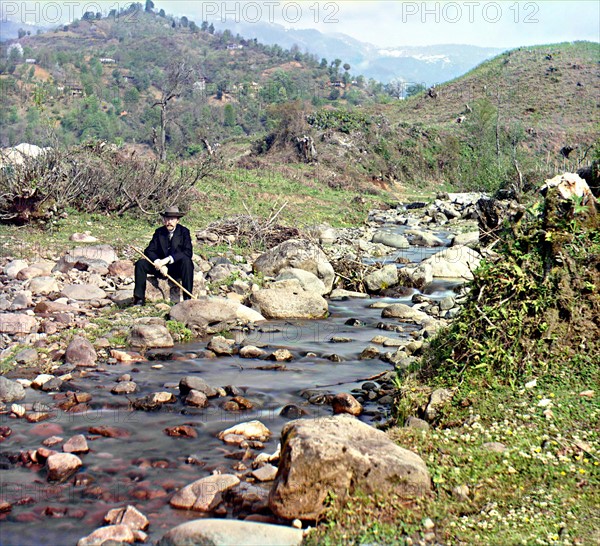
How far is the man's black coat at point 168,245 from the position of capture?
31.2 ft

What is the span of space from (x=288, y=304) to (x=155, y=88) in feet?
292

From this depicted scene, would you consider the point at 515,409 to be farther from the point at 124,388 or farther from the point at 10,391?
the point at 10,391

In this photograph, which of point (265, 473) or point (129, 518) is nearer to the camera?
point (129, 518)

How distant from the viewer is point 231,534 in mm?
3561

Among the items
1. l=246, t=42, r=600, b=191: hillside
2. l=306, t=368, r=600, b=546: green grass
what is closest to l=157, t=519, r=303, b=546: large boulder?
l=306, t=368, r=600, b=546: green grass

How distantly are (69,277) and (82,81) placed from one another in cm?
8253

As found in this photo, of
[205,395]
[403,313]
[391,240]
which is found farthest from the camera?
[391,240]

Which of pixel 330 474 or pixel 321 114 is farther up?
pixel 321 114

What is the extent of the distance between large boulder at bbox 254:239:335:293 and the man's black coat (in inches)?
111

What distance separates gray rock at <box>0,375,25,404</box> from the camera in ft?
19.7

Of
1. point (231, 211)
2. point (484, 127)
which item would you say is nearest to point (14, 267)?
point (231, 211)

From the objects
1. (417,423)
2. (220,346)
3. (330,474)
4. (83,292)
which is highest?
(330,474)

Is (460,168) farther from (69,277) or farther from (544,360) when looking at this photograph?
(544,360)

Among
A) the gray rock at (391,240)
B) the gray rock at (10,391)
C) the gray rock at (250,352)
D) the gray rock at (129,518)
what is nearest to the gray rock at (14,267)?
the gray rock at (250,352)
